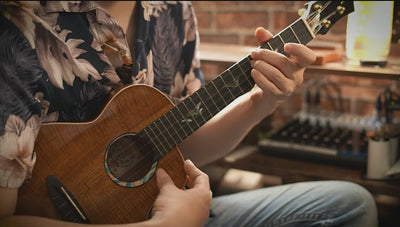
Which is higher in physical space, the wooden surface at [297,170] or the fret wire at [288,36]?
the fret wire at [288,36]

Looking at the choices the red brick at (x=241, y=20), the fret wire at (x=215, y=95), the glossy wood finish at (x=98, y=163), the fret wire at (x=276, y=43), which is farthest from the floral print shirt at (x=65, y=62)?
the red brick at (x=241, y=20)

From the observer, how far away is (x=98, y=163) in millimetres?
901

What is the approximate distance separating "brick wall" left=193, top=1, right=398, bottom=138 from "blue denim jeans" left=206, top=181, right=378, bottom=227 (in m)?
0.57

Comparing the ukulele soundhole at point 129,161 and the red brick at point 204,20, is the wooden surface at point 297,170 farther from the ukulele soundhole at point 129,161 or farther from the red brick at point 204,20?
the red brick at point 204,20

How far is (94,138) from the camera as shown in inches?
35.6

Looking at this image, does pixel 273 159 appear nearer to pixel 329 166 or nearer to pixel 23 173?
pixel 329 166

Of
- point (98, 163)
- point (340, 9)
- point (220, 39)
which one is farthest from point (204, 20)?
point (98, 163)

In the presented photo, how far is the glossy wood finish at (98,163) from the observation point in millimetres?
871

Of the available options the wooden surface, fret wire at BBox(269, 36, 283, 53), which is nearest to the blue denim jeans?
the wooden surface

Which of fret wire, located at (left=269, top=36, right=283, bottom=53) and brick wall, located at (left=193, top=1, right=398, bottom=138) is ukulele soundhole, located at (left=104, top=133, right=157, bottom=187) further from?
brick wall, located at (left=193, top=1, right=398, bottom=138)

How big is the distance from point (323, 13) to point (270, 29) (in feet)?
2.80

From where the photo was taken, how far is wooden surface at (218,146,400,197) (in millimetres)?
1249

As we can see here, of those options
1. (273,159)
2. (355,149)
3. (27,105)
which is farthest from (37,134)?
(355,149)

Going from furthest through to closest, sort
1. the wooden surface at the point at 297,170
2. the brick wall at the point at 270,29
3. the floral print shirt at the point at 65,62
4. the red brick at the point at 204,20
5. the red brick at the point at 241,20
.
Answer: the red brick at the point at 204,20 < the red brick at the point at 241,20 < the brick wall at the point at 270,29 < the wooden surface at the point at 297,170 < the floral print shirt at the point at 65,62
